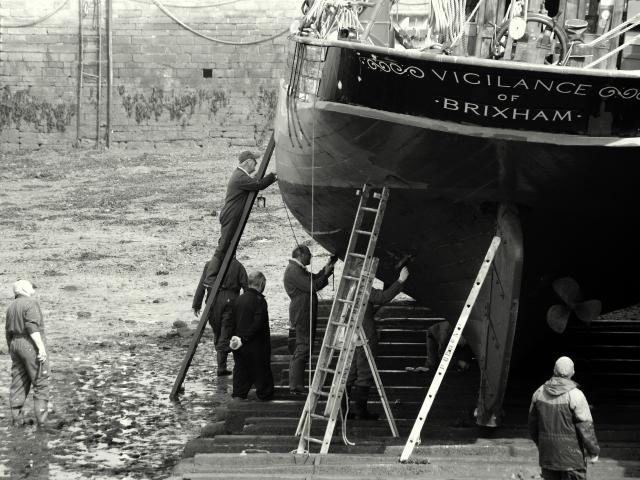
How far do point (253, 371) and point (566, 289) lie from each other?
269cm

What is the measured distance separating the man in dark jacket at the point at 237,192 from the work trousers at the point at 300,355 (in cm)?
147

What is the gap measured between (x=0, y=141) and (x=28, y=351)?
1694cm

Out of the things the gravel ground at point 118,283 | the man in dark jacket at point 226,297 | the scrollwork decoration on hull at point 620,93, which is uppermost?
the scrollwork decoration on hull at point 620,93

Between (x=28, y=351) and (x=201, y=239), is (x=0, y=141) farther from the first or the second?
(x=28, y=351)

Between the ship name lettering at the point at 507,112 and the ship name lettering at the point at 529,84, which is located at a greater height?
the ship name lettering at the point at 529,84

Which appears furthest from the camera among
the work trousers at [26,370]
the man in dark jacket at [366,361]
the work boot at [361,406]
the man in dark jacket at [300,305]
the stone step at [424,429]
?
the man in dark jacket at [300,305]

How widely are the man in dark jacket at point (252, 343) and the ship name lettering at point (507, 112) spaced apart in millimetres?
2697

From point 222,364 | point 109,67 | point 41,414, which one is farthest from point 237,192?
point 109,67

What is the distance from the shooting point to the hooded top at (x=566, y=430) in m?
8.06

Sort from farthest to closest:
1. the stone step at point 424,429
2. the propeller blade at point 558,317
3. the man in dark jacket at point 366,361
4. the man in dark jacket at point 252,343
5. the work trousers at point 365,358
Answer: the man in dark jacket at point 252,343, the propeller blade at point 558,317, the work trousers at point 365,358, the man in dark jacket at point 366,361, the stone step at point 424,429

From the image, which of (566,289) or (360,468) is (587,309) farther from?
(360,468)

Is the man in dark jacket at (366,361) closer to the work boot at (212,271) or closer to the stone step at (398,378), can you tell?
the stone step at (398,378)

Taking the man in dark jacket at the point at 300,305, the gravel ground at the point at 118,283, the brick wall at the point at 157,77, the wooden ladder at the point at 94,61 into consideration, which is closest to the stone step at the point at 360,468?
the gravel ground at the point at 118,283

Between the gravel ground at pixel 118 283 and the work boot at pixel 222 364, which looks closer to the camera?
the gravel ground at pixel 118 283
